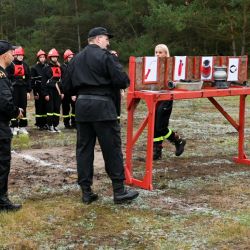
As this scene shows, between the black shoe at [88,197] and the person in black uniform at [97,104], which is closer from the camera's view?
the person in black uniform at [97,104]

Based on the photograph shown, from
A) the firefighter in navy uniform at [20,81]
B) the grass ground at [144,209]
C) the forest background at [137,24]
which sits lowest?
the grass ground at [144,209]

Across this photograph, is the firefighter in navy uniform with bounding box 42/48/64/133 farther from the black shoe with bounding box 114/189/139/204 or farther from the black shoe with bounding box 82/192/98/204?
the black shoe with bounding box 114/189/139/204

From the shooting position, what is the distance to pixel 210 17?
31453mm

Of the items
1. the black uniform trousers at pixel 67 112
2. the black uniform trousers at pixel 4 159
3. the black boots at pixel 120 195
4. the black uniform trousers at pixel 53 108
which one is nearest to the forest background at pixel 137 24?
the black uniform trousers at pixel 67 112

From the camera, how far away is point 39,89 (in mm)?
13180

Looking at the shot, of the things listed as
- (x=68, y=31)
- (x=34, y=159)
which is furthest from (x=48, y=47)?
(x=34, y=159)

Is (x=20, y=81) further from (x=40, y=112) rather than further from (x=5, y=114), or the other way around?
(x=5, y=114)

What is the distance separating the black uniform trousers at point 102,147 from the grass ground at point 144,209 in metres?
0.37

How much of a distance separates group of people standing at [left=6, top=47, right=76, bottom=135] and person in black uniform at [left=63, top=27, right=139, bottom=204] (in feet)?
18.7

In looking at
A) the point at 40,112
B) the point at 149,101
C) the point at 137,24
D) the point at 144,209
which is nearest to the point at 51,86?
the point at 40,112

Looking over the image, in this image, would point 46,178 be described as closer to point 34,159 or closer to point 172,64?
point 34,159

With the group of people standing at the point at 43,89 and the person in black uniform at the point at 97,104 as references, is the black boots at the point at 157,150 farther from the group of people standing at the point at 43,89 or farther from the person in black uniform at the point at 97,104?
the group of people standing at the point at 43,89

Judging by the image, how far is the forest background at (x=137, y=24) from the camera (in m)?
31.3

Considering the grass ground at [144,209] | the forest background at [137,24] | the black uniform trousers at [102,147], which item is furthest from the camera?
the forest background at [137,24]
